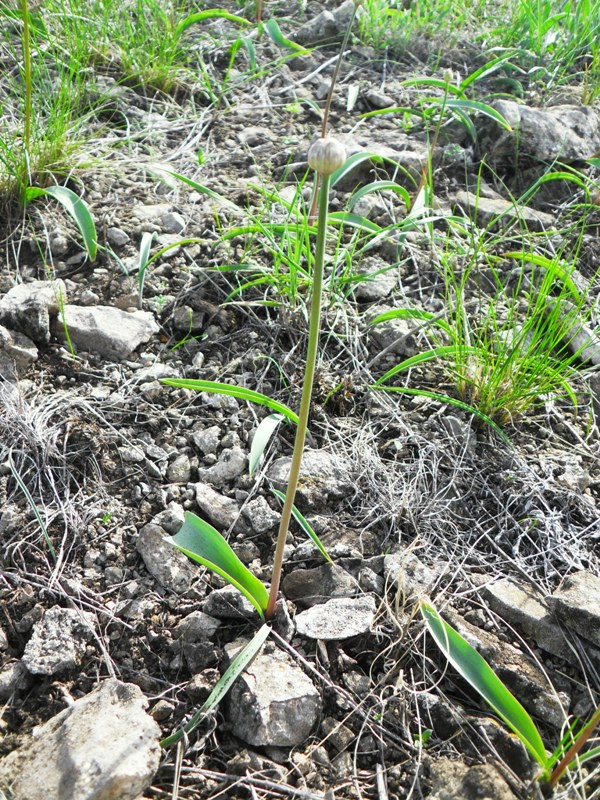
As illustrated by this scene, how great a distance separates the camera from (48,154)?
6.77ft

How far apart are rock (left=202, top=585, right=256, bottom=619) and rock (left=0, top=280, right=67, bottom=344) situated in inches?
31.6

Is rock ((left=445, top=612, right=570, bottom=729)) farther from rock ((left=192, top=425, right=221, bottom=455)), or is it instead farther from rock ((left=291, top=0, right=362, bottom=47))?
rock ((left=291, top=0, right=362, bottom=47))

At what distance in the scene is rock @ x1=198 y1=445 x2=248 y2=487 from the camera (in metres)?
1.54

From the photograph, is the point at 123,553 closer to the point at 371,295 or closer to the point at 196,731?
the point at 196,731

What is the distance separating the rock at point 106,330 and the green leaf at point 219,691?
844mm

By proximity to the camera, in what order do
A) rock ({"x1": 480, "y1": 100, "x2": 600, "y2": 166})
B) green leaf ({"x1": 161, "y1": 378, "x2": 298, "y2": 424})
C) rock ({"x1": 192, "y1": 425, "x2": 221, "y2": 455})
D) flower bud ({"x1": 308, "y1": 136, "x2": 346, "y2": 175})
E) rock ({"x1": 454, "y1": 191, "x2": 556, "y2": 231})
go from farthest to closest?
rock ({"x1": 480, "y1": 100, "x2": 600, "y2": 166}) → rock ({"x1": 454, "y1": 191, "x2": 556, "y2": 231}) → rock ({"x1": 192, "y1": 425, "x2": 221, "y2": 455}) → green leaf ({"x1": 161, "y1": 378, "x2": 298, "y2": 424}) → flower bud ({"x1": 308, "y1": 136, "x2": 346, "y2": 175})

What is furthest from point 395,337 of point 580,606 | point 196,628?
point 196,628

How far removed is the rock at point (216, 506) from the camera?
1470 millimetres

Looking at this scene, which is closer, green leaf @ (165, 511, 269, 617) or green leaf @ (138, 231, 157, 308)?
green leaf @ (165, 511, 269, 617)

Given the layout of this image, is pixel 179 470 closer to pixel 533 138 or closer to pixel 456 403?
pixel 456 403

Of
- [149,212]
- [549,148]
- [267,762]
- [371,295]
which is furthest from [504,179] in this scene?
[267,762]

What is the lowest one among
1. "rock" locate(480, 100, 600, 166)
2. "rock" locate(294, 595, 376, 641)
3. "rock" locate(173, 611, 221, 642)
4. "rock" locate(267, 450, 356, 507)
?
"rock" locate(173, 611, 221, 642)

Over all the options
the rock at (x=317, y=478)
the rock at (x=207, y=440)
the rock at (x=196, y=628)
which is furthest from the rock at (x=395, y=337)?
the rock at (x=196, y=628)

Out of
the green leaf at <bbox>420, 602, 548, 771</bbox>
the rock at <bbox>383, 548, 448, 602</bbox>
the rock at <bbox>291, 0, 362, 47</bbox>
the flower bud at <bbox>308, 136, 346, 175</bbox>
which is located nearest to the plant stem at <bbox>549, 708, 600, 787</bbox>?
the green leaf at <bbox>420, 602, 548, 771</bbox>
